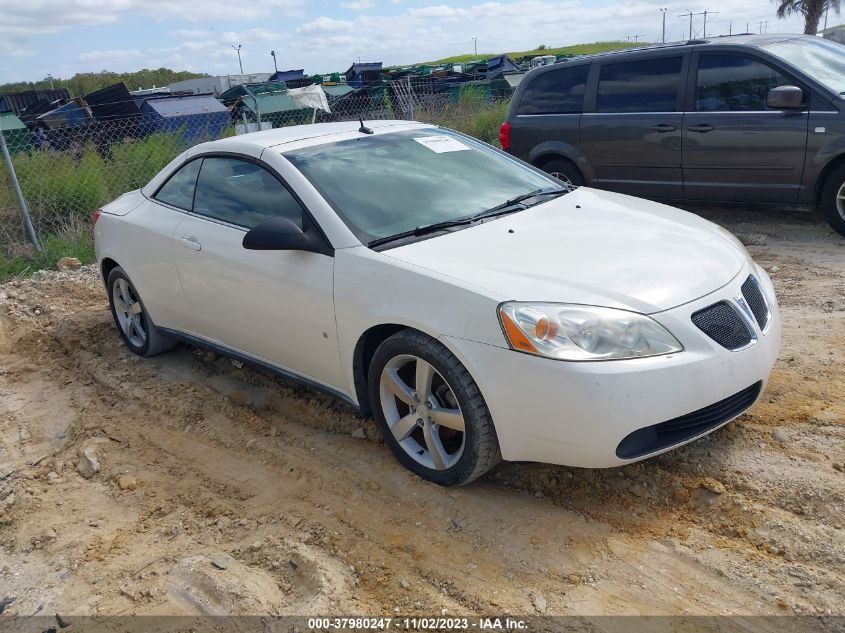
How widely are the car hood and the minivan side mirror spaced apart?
3.54 metres

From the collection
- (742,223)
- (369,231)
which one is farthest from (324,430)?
(742,223)

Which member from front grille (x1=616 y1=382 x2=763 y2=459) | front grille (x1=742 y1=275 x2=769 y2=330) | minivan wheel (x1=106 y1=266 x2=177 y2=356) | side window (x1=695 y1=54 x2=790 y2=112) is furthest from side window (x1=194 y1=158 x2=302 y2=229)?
side window (x1=695 y1=54 x2=790 y2=112)

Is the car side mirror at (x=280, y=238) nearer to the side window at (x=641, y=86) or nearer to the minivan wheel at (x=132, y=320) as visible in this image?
the minivan wheel at (x=132, y=320)

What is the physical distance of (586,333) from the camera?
9.98 ft

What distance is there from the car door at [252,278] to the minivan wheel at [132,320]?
0.76 metres

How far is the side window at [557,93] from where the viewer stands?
27.9 feet

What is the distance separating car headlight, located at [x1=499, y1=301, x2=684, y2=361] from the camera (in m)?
3.02

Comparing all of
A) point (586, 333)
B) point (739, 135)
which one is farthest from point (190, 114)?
point (586, 333)

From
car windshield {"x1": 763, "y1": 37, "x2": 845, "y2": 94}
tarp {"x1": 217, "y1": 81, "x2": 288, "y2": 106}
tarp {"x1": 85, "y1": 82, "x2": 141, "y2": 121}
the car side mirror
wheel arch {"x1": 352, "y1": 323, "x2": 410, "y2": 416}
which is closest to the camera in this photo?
wheel arch {"x1": 352, "y1": 323, "x2": 410, "y2": 416}

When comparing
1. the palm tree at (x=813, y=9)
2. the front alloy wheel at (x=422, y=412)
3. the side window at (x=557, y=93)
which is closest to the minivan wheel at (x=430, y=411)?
the front alloy wheel at (x=422, y=412)

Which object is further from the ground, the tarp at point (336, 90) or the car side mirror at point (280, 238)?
the car side mirror at point (280, 238)

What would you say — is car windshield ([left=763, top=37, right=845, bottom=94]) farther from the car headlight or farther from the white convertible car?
the car headlight

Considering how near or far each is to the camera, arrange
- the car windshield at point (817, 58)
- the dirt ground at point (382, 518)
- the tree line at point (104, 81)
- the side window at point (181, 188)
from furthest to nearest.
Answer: the tree line at point (104, 81) → the car windshield at point (817, 58) → the side window at point (181, 188) → the dirt ground at point (382, 518)

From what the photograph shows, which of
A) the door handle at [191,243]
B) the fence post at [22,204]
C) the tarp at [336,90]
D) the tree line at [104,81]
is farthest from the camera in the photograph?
the tree line at [104,81]
